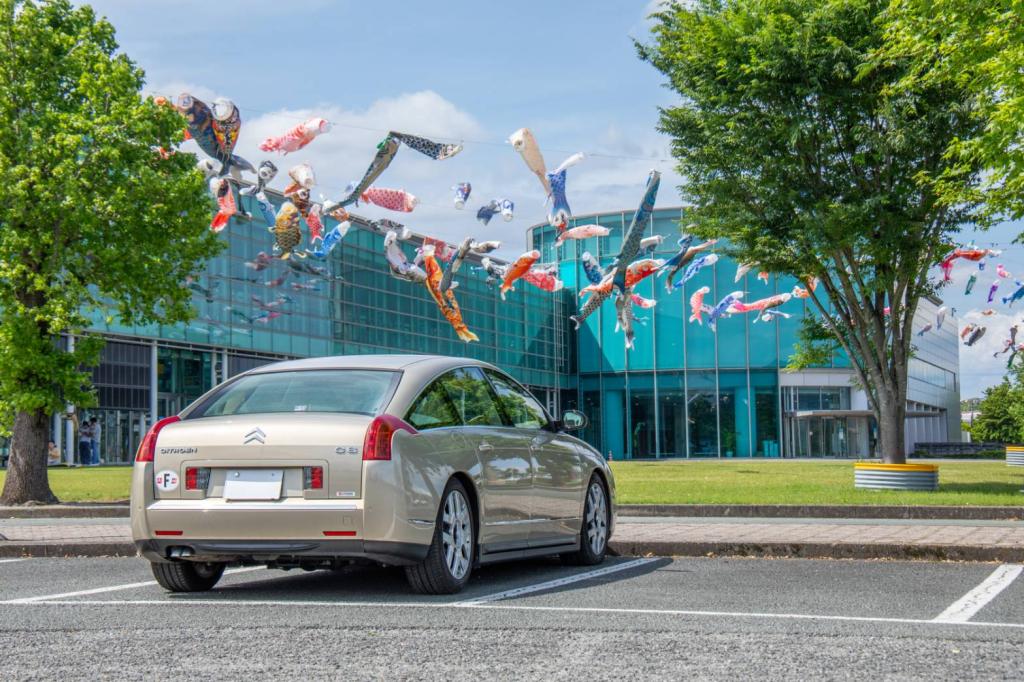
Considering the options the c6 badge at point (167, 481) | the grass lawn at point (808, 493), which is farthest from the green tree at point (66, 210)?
the c6 badge at point (167, 481)

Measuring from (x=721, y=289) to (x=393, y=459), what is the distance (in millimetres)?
54954

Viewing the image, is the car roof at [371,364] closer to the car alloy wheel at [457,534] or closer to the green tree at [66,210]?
the car alloy wheel at [457,534]

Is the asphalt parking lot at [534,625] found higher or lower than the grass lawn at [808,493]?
lower

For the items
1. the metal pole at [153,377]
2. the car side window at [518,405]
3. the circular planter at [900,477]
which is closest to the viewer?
the car side window at [518,405]

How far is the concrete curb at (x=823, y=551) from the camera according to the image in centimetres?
971

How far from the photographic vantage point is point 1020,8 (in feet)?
46.7

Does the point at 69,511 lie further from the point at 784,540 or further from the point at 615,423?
the point at 615,423

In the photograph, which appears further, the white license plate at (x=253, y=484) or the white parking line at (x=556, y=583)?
the white parking line at (x=556, y=583)

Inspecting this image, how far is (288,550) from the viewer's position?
711 cm

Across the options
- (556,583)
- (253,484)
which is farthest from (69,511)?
(253,484)

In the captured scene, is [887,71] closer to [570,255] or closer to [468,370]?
[468,370]

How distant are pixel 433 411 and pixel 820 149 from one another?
50.7 feet

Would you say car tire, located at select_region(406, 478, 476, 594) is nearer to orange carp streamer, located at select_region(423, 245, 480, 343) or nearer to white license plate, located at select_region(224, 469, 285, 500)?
white license plate, located at select_region(224, 469, 285, 500)

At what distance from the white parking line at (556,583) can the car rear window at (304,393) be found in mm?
1259
